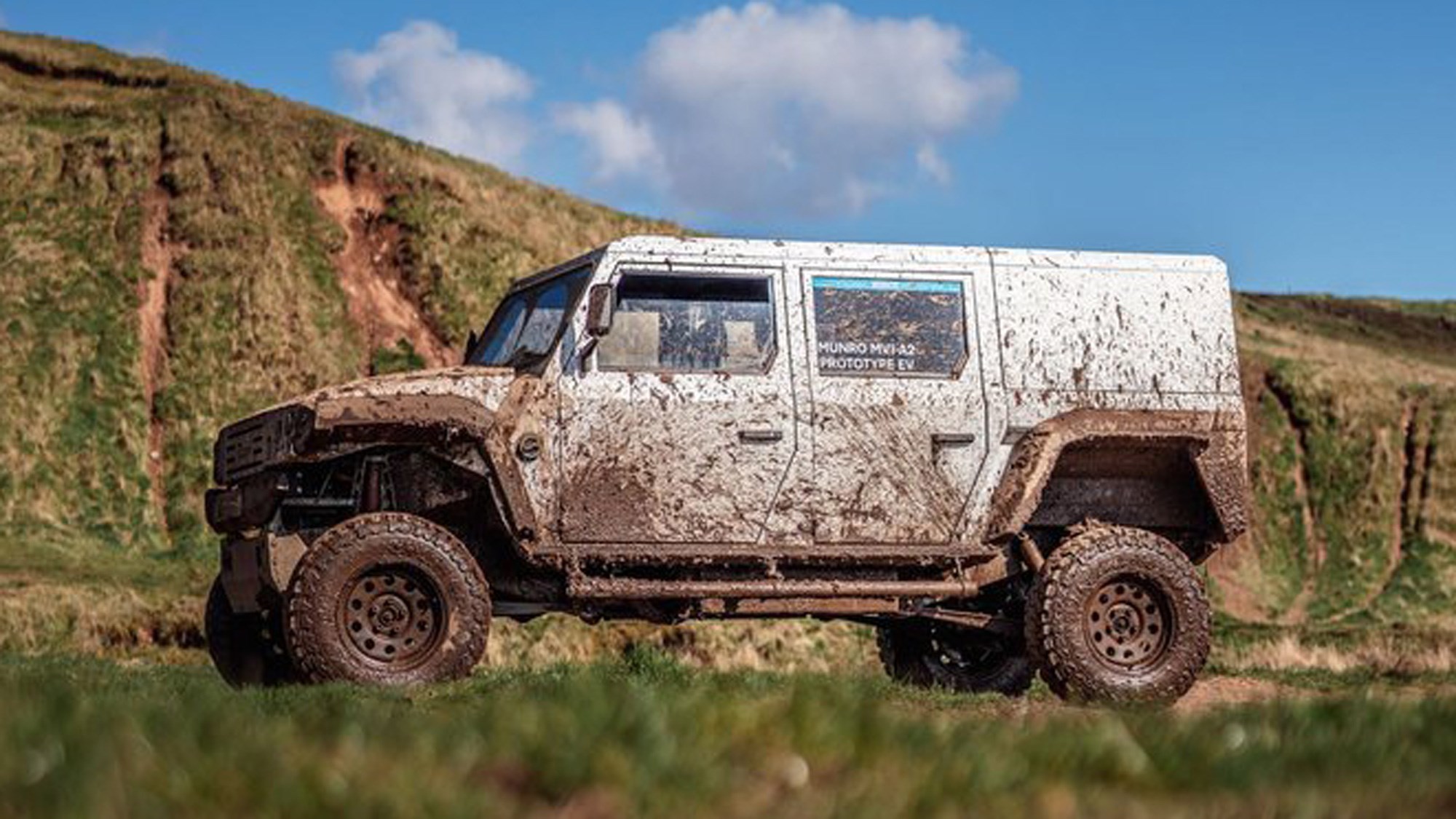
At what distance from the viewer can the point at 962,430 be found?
1198 centimetres

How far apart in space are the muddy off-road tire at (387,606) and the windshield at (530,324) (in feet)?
4.96

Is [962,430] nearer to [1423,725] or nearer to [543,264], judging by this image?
[1423,725]

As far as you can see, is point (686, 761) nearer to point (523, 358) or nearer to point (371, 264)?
point (523, 358)

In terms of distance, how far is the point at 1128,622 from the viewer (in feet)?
39.7

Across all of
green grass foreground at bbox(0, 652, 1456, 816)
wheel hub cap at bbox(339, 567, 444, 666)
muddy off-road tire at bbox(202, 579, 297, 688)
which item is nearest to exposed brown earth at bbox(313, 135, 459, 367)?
muddy off-road tire at bbox(202, 579, 297, 688)

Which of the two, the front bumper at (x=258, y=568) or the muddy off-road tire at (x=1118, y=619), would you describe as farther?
the muddy off-road tire at (x=1118, y=619)

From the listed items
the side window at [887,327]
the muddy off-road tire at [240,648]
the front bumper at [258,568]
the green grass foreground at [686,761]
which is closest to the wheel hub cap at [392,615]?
the front bumper at [258,568]

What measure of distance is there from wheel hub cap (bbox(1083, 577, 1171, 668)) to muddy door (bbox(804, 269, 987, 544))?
109 centimetres

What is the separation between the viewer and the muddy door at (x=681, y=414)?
450 inches

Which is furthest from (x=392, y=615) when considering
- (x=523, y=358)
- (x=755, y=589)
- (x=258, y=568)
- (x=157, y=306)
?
(x=157, y=306)

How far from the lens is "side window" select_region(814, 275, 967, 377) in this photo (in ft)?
38.9

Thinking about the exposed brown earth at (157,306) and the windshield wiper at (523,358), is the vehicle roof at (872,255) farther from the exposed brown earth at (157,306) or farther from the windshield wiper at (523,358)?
the exposed brown earth at (157,306)

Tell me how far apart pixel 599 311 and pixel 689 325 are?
0.68 m

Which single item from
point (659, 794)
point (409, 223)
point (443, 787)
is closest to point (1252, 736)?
point (659, 794)
